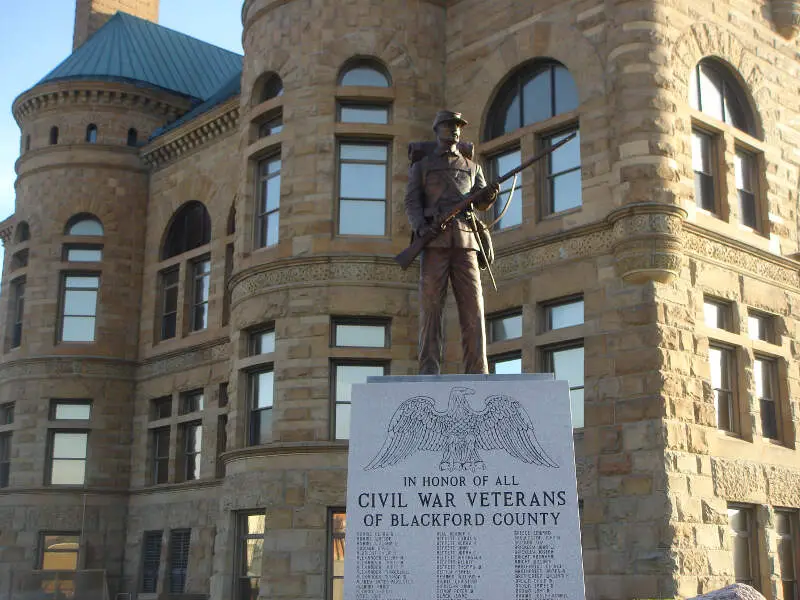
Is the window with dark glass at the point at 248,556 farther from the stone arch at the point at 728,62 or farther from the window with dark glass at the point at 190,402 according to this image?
the stone arch at the point at 728,62

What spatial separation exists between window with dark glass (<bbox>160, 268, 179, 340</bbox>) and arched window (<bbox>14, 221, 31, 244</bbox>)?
540cm

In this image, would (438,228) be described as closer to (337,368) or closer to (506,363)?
(506,363)

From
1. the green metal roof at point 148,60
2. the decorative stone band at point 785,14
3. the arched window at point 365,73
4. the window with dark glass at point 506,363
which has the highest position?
the green metal roof at point 148,60

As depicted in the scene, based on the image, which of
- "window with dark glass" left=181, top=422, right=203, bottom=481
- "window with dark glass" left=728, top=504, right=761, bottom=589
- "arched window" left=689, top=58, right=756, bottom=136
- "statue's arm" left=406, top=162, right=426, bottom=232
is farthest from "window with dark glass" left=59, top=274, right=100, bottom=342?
"statue's arm" left=406, top=162, right=426, bottom=232

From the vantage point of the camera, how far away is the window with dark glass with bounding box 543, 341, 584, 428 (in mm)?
21281

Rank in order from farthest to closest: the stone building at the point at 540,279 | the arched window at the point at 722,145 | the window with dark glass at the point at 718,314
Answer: the arched window at the point at 722,145 < the window with dark glass at the point at 718,314 < the stone building at the point at 540,279

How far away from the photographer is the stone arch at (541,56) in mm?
22172

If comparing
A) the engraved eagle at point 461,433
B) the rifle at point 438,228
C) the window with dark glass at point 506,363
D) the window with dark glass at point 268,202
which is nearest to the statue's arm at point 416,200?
the rifle at point 438,228

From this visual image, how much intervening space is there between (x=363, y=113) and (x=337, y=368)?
5946 mm

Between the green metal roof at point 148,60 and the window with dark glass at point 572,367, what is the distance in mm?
19754

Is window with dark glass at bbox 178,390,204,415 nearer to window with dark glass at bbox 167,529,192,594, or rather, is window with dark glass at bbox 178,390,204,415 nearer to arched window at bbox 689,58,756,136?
window with dark glass at bbox 167,529,192,594

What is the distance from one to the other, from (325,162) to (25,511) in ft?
51.7

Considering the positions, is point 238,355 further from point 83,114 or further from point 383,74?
point 83,114

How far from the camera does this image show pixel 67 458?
3341cm
